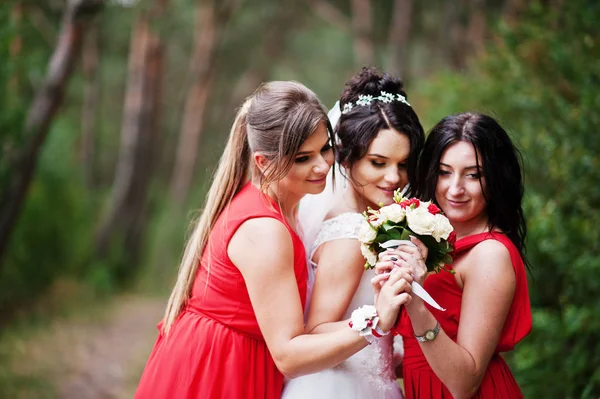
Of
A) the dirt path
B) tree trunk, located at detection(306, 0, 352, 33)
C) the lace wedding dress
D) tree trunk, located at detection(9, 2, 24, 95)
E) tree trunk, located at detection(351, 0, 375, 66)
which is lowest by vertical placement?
the dirt path

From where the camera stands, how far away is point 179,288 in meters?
3.48

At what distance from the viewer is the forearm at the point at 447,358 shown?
9.10 ft

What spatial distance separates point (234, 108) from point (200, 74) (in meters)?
10.4

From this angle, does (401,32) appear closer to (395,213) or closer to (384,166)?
(384,166)

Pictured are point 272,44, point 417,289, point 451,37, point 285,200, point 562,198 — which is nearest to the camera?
point 417,289

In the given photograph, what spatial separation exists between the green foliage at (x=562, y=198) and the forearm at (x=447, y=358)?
1232 mm

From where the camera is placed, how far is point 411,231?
110 inches

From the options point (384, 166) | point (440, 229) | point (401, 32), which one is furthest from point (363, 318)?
point (401, 32)

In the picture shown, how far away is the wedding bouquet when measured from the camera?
2.73m

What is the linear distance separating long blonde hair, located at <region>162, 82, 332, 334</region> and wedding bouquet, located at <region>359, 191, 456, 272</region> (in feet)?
1.72

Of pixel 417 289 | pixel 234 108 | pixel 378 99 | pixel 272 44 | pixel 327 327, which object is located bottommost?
pixel 327 327

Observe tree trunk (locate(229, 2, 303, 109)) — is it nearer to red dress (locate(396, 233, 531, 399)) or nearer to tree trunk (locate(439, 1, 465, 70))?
tree trunk (locate(439, 1, 465, 70))

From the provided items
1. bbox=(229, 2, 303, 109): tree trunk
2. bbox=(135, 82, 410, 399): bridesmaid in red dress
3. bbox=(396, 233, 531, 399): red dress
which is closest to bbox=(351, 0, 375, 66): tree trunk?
bbox=(229, 2, 303, 109): tree trunk

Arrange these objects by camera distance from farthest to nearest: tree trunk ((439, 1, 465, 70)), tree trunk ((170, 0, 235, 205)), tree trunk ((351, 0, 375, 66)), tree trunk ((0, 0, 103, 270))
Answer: tree trunk ((170, 0, 235, 205)), tree trunk ((351, 0, 375, 66)), tree trunk ((439, 1, 465, 70)), tree trunk ((0, 0, 103, 270))
